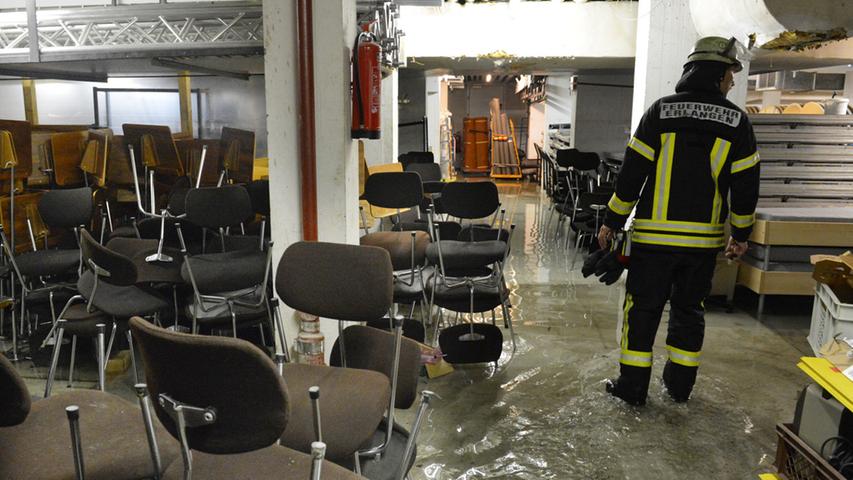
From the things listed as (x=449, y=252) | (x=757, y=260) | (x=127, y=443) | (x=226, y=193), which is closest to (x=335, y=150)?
(x=226, y=193)

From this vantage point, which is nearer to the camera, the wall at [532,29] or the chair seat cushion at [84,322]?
the chair seat cushion at [84,322]

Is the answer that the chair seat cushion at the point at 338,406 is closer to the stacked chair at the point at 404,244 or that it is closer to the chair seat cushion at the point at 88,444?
the chair seat cushion at the point at 88,444

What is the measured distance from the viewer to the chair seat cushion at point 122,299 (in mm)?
3076

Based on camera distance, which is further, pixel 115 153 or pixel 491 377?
pixel 115 153

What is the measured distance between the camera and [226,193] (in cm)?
349

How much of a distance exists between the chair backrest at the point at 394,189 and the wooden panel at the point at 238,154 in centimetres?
136

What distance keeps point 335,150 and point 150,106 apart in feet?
13.2

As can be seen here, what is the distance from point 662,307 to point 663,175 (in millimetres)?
634

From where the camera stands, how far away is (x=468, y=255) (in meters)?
3.69

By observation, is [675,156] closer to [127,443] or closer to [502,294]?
[502,294]

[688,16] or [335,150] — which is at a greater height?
[688,16]

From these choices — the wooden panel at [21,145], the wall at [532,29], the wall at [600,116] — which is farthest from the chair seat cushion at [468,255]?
the wall at [600,116]

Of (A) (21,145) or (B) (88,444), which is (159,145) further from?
(B) (88,444)

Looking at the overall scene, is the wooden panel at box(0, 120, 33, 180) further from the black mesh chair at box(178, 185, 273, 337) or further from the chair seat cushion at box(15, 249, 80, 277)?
the black mesh chair at box(178, 185, 273, 337)
